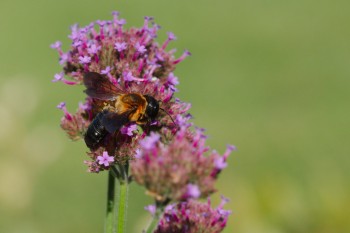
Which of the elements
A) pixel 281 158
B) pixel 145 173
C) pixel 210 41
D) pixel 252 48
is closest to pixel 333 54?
pixel 252 48

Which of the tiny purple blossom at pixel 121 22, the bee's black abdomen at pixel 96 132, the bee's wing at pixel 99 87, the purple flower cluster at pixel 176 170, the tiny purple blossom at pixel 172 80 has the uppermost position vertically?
the tiny purple blossom at pixel 121 22

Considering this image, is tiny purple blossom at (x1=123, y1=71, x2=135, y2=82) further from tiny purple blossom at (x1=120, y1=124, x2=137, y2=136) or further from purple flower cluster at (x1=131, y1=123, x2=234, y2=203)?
purple flower cluster at (x1=131, y1=123, x2=234, y2=203)

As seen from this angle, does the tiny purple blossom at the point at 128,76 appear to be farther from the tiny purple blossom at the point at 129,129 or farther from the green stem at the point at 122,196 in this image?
the green stem at the point at 122,196

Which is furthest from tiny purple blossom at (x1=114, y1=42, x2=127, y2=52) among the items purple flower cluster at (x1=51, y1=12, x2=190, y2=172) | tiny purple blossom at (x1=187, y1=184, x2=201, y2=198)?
tiny purple blossom at (x1=187, y1=184, x2=201, y2=198)

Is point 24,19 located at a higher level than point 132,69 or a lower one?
higher

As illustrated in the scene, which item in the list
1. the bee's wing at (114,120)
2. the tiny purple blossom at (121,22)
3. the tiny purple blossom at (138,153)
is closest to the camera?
the tiny purple blossom at (138,153)

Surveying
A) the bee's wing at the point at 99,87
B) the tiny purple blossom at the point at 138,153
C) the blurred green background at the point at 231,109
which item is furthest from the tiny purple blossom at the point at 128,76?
the blurred green background at the point at 231,109

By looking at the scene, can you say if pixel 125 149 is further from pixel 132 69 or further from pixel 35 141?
pixel 35 141
